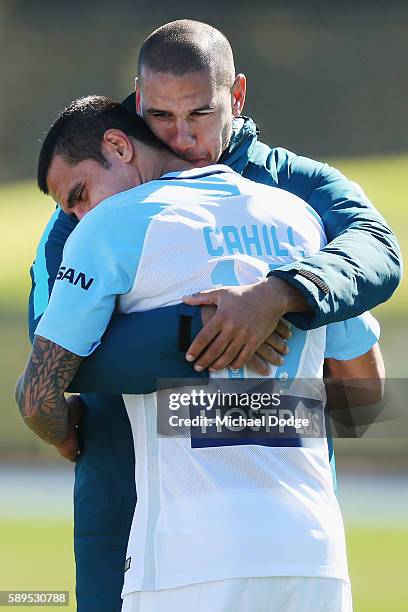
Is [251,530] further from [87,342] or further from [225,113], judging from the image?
[225,113]

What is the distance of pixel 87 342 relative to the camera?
2.08 m

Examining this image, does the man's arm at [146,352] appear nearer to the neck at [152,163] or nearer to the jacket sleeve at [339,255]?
the jacket sleeve at [339,255]

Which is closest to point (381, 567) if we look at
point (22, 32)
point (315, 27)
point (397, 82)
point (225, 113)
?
point (225, 113)

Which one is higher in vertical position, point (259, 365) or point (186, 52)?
point (186, 52)

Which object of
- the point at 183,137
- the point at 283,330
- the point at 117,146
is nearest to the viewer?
the point at 283,330

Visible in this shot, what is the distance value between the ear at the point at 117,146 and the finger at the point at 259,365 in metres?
0.65

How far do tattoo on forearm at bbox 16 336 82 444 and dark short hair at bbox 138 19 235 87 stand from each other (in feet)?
3.76

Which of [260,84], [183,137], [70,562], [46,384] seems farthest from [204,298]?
[260,84]

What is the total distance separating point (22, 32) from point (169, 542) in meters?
13.6

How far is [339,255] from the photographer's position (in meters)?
2.16

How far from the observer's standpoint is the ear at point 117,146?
98.3 inches

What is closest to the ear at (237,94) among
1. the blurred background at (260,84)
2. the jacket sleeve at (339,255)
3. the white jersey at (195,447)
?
the jacket sleeve at (339,255)

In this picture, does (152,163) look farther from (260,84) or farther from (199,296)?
(260,84)

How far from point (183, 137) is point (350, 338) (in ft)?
2.29
